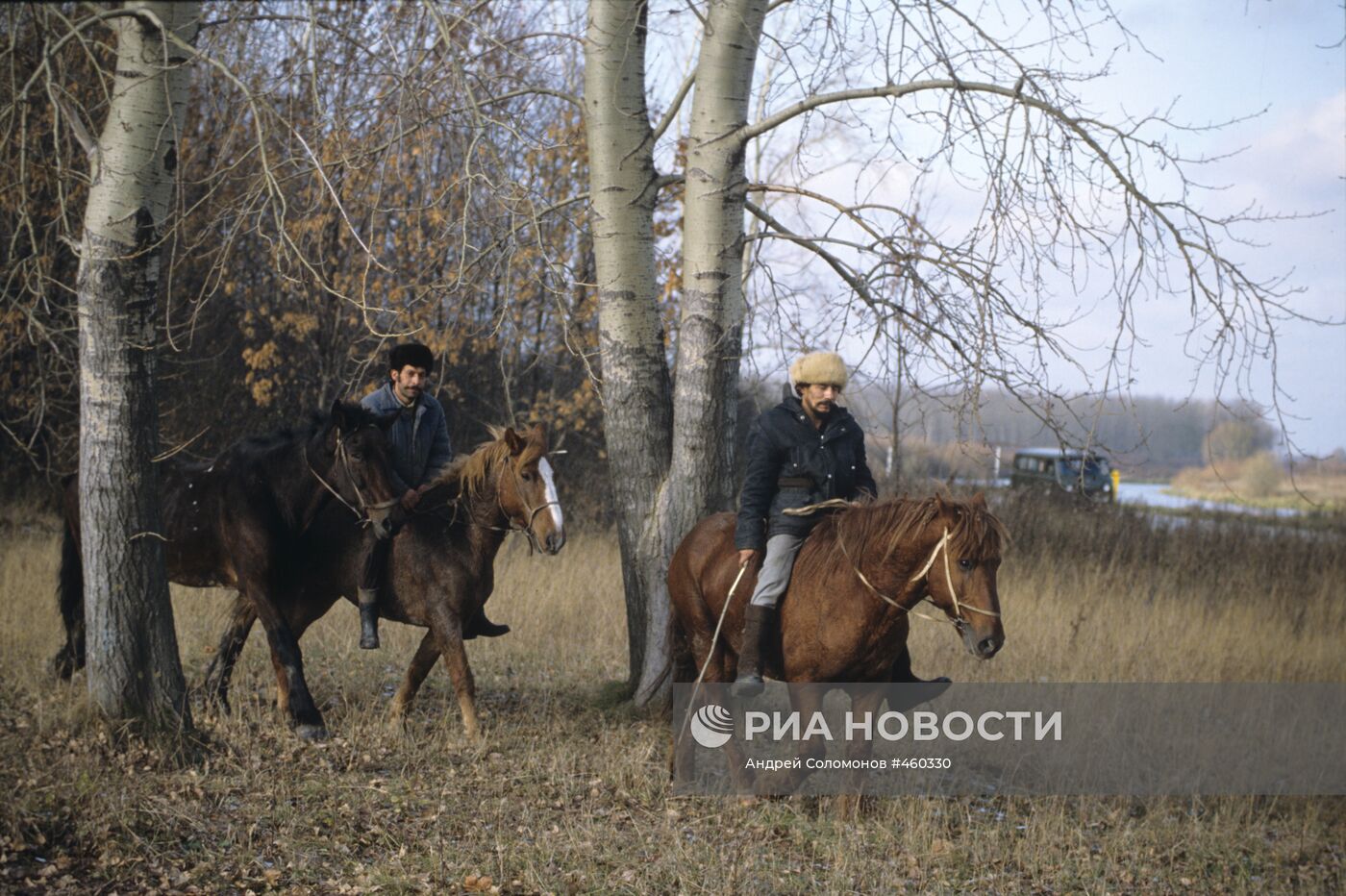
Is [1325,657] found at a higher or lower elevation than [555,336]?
lower

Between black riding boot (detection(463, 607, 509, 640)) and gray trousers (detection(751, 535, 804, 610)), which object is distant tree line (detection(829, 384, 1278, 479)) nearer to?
gray trousers (detection(751, 535, 804, 610))

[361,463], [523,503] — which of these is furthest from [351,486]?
[523,503]

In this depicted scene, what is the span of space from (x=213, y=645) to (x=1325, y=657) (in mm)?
11079

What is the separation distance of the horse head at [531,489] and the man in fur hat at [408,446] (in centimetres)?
63

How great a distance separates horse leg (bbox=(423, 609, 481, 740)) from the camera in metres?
7.19

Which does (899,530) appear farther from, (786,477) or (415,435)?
(415,435)

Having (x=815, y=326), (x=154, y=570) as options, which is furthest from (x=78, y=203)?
(x=815, y=326)

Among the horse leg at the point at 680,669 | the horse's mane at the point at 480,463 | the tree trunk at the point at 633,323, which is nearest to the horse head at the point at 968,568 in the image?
the horse leg at the point at 680,669

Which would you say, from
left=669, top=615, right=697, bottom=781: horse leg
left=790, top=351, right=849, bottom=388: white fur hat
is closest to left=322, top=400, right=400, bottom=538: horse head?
left=669, top=615, right=697, bottom=781: horse leg

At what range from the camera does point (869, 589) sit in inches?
230

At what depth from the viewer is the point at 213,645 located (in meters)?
9.37

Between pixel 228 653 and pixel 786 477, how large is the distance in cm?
421

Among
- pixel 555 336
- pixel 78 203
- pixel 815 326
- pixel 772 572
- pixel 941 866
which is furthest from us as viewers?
pixel 555 336

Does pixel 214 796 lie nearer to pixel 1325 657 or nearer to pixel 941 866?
pixel 941 866
